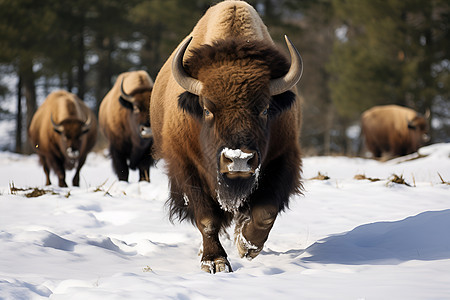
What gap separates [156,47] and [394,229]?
23957 mm

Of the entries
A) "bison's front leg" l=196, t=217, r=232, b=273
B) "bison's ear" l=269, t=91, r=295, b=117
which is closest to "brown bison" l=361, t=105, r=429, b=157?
"bison's ear" l=269, t=91, r=295, b=117

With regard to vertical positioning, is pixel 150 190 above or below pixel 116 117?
below

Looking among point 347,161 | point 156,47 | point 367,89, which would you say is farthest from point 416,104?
point 156,47

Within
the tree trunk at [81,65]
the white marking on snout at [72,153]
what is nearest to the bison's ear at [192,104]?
the white marking on snout at [72,153]

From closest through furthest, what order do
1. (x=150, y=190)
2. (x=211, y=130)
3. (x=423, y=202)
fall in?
(x=211, y=130)
(x=423, y=202)
(x=150, y=190)

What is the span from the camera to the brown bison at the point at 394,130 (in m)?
17.8

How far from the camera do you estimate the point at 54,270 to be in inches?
121

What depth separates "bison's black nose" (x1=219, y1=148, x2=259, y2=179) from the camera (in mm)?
3162

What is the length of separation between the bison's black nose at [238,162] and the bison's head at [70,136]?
702cm

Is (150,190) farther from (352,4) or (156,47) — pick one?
(156,47)

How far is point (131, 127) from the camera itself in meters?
9.07

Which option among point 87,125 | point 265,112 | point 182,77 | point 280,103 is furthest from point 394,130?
point 182,77

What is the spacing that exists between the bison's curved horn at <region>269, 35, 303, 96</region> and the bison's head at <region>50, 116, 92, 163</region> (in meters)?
6.78

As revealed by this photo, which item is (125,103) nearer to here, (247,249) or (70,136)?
(70,136)
